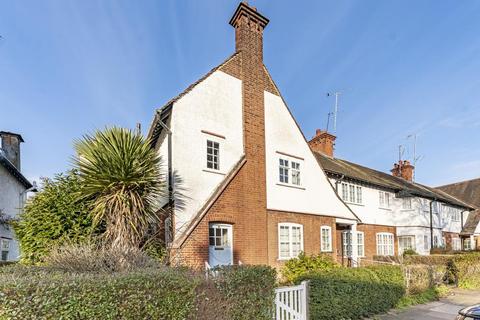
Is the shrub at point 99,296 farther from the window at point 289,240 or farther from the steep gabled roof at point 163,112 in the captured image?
the window at point 289,240

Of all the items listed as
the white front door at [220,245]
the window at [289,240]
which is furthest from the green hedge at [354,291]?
the window at [289,240]

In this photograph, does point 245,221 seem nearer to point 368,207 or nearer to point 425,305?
point 425,305

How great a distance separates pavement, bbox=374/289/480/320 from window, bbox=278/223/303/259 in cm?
496

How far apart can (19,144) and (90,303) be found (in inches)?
974

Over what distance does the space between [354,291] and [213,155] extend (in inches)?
274

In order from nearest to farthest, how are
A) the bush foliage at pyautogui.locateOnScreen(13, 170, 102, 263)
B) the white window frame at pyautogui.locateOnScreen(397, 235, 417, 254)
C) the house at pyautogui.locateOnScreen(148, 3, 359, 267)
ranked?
the bush foliage at pyautogui.locateOnScreen(13, 170, 102, 263) < the house at pyautogui.locateOnScreen(148, 3, 359, 267) < the white window frame at pyautogui.locateOnScreen(397, 235, 417, 254)

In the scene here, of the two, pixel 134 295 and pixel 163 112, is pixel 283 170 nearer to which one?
pixel 163 112

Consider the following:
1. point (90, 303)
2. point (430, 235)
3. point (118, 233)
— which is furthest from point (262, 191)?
point (430, 235)

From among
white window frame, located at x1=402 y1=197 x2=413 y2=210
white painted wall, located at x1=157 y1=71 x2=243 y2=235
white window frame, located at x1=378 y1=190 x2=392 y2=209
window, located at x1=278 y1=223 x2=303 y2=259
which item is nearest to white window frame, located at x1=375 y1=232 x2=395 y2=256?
white window frame, located at x1=378 y1=190 x2=392 y2=209

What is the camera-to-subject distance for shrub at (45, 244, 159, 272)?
635cm

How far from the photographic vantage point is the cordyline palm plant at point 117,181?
8898 millimetres

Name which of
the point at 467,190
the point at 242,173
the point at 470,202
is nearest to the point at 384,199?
the point at 242,173

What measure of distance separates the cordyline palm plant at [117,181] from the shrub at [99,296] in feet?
13.4

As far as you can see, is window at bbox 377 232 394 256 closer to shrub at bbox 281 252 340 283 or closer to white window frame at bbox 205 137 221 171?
shrub at bbox 281 252 340 283
